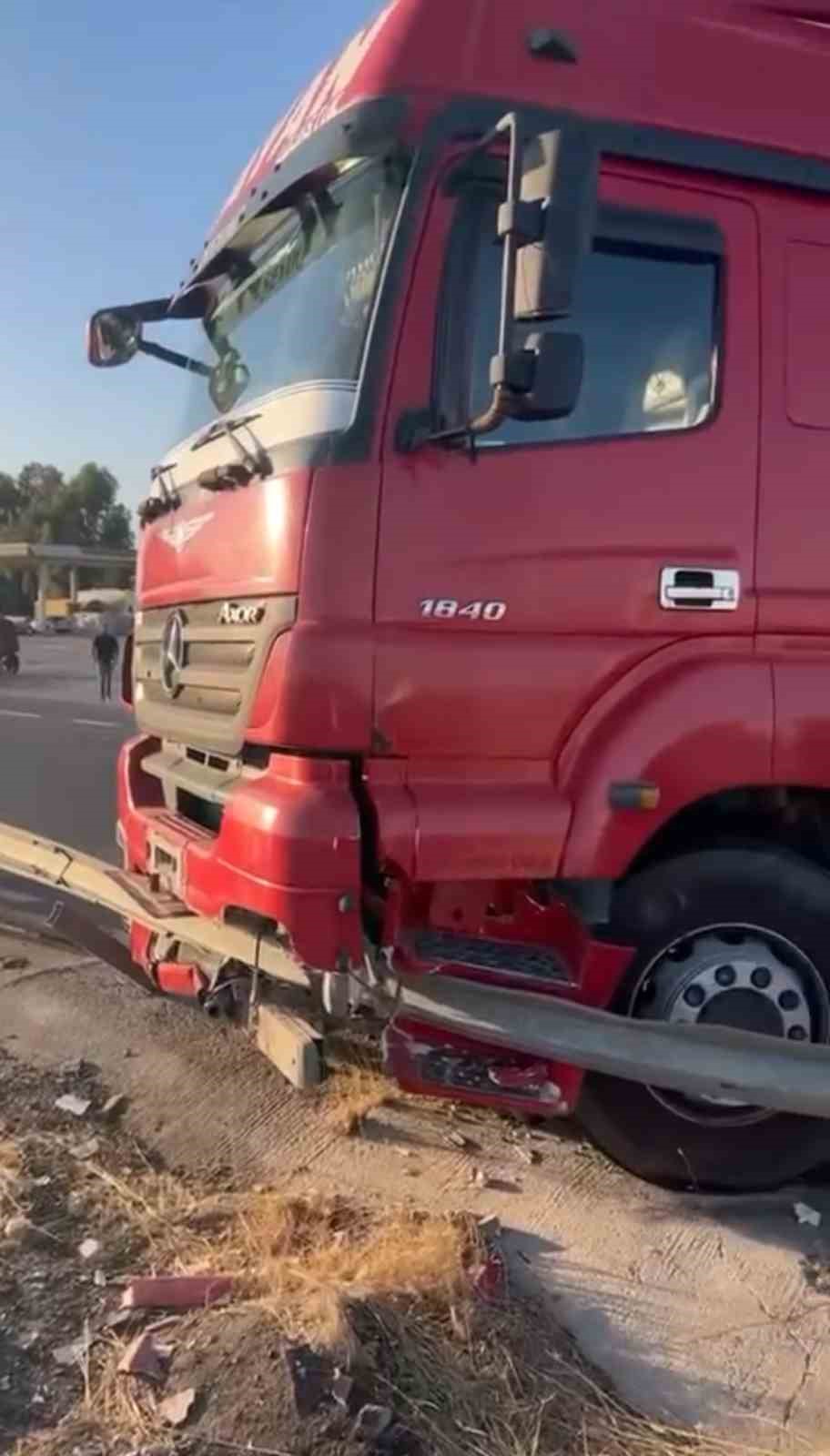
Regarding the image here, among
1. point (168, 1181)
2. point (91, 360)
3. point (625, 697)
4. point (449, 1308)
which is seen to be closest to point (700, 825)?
point (625, 697)

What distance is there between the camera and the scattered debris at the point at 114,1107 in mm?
4383

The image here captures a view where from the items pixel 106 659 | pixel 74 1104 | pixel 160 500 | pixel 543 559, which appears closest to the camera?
pixel 543 559

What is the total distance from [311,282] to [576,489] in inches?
40.8

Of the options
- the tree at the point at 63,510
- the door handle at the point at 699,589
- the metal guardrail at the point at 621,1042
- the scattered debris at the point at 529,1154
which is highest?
the tree at the point at 63,510

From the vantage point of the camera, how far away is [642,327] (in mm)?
3789

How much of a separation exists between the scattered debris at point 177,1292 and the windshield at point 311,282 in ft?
7.71

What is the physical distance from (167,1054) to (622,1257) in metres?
2.03

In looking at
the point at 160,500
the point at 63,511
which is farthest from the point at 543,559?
the point at 63,511

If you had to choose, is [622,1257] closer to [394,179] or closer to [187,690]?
[187,690]

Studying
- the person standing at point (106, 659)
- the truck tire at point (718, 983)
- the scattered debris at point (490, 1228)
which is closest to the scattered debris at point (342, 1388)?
the scattered debris at point (490, 1228)

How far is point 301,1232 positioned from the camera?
3.52 m

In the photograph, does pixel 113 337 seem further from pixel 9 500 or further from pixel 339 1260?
pixel 9 500

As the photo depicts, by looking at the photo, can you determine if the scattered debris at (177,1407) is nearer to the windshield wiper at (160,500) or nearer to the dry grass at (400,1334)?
the dry grass at (400,1334)

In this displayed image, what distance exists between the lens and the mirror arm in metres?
4.99
